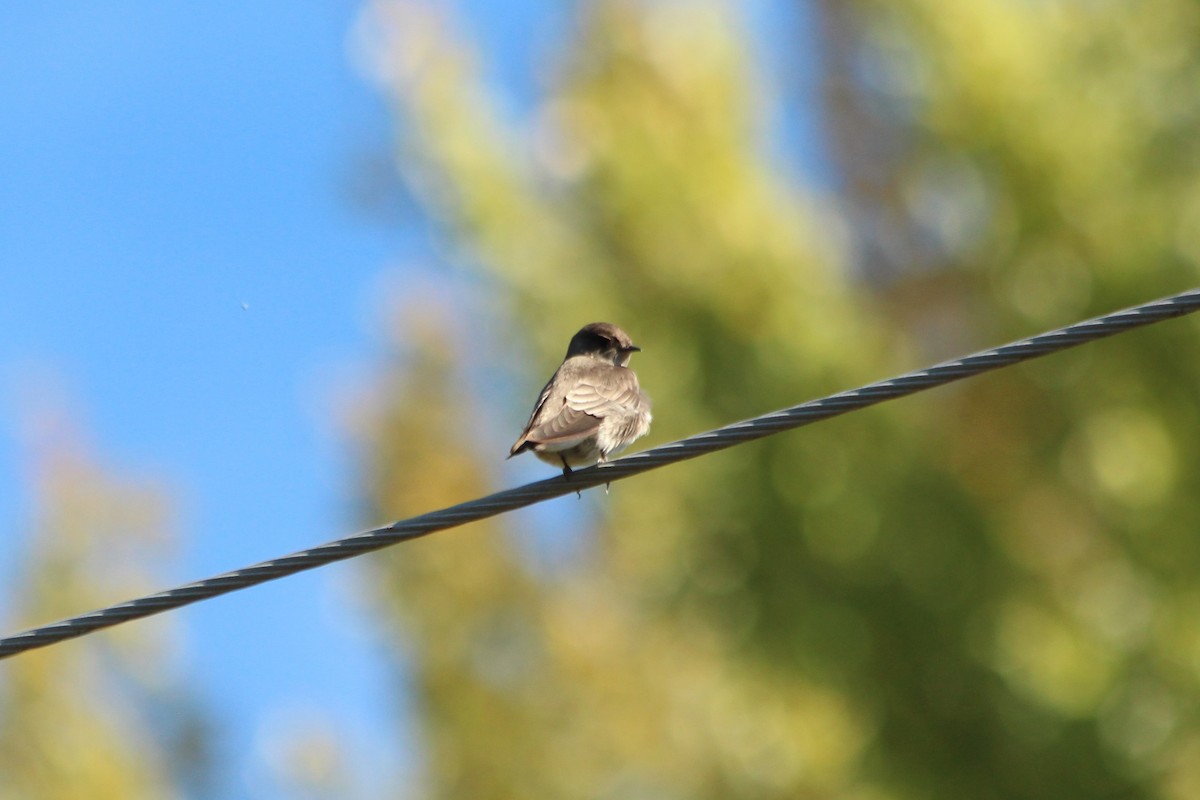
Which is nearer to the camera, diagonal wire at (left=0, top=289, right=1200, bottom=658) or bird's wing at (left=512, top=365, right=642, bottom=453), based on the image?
diagonal wire at (left=0, top=289, right=1200, bottom=658)

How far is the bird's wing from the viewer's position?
24.3 ft

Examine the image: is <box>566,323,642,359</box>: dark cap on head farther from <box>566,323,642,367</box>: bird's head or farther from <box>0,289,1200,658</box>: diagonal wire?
<box>0,289,1200,658</box>: diagonal wire

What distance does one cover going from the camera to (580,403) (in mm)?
7980

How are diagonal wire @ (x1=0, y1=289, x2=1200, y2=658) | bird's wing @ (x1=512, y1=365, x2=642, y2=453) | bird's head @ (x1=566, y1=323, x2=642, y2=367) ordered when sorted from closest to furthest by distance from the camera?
diagonal wire @ (x1=0, y1=289, x2=1200, y2=658) < bird's wing @ (x1=512, y1=365, x2=642, y2=453) < bird's head @ (x1=566, y1=323, x2=642, y2=367)

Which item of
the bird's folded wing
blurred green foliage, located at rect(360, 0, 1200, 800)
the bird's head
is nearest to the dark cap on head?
the bird's head

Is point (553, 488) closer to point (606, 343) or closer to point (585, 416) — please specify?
point (585, 416)

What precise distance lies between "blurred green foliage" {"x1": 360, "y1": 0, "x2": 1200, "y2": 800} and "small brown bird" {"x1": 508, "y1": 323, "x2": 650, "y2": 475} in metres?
4.55

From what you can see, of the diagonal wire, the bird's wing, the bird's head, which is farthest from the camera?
the bird's head

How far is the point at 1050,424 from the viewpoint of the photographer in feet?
43.3

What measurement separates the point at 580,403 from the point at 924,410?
23.2ft

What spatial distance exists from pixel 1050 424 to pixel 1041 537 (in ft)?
3.63

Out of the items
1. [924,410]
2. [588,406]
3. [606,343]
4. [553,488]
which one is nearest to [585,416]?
[588,406]

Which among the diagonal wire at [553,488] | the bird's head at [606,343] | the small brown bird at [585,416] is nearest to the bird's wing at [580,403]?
the small brown bird at [585,416]

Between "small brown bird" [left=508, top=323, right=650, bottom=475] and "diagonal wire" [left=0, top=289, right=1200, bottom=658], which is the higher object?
"small brown bird" [left=508, top=323, right=650, bottom=475]
